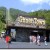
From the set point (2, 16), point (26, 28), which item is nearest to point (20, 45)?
point (26, 28)

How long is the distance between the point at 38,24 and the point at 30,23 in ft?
0.71

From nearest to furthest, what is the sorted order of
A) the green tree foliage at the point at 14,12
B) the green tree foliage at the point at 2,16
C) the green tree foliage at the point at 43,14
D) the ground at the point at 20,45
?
the ground at the point at 20,45 → the green tree foliage at the point at 2,16 → the green tree foliage at the point at 14,12 → the green tree foliage at the point at 43,14

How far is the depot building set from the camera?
25.9ft

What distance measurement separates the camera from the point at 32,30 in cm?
805

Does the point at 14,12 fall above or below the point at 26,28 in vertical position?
above

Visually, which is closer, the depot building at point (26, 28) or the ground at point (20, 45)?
the ground at point (20, 45)

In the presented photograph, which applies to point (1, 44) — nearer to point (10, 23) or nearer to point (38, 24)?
point (10, 23)

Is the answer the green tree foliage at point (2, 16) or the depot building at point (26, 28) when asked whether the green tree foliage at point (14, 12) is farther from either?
the green tree foliage at point (2, 16)

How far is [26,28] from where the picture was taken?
8.24 metres

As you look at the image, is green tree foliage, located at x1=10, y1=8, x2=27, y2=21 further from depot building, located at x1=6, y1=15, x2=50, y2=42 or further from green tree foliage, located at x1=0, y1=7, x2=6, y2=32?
green tree foliage, located at x1=0, y1=7, x2=6, y2=32

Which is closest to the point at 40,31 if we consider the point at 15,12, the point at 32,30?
the point at 32,30

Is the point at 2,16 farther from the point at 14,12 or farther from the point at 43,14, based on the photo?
the point at 43,14

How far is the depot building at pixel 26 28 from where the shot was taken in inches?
311

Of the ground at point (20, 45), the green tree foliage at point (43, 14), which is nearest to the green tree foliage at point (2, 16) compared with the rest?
the ground at point (20, 45)
